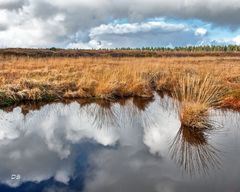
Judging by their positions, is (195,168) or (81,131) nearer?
(195,168)

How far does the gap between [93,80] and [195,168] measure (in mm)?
9084

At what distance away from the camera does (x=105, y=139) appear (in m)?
9.20

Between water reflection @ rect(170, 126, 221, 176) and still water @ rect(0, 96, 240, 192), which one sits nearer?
still water @ rect(0, 96, 240, 192)

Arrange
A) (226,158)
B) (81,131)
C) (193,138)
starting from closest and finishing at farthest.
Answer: (226,158)
(193,138)
(81,131)

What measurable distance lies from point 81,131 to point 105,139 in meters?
1.03

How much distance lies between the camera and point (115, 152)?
8281mm

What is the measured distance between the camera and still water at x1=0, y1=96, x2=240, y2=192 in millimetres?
6531

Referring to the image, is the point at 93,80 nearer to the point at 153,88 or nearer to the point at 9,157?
the point at 153,88

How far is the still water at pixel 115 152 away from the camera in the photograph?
653 centimetres

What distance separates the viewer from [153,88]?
691 inches

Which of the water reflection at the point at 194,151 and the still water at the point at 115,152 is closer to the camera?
the still water at the point at 115,152

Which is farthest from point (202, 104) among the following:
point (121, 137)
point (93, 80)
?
point (93, 80)

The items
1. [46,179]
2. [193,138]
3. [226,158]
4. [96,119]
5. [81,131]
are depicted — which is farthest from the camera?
[96,119]

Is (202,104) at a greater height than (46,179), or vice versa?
(202,104)
